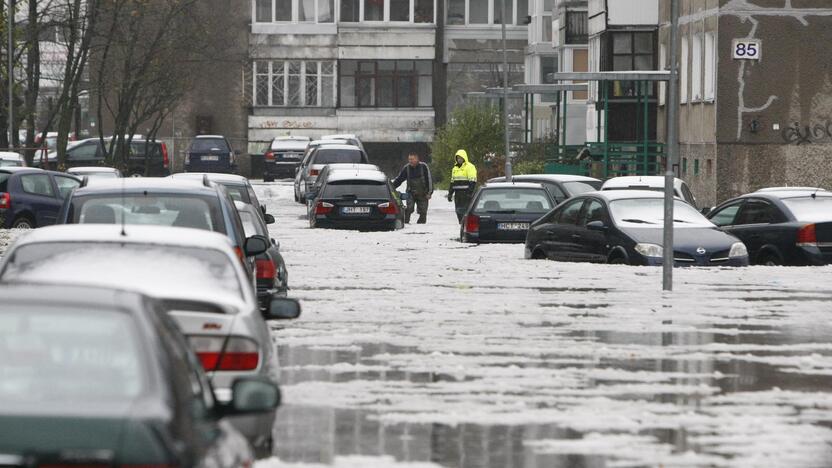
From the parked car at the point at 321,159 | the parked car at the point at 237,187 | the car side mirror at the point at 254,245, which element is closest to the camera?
the car side mirror at the point at 254,245

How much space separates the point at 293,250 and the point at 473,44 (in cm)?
5881

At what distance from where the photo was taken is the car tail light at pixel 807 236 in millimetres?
25281

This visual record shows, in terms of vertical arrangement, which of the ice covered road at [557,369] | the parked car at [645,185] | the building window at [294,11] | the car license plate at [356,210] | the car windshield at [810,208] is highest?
the building window at [294,11]

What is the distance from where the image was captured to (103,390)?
5734 mm

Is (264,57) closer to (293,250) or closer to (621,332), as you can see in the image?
(293,250)

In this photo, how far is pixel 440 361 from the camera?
46.5 ft

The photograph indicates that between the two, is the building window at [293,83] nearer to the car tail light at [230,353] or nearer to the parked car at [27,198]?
the parked car at [27,198]

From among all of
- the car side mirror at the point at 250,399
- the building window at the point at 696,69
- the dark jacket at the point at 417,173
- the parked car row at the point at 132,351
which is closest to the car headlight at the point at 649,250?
the parked car row at the point at 132,351

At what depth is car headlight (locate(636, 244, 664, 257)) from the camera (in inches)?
949

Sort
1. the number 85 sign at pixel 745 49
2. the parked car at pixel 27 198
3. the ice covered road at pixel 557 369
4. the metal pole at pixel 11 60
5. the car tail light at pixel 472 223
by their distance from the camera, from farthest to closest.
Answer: the metal pole at pixel 11 60 → the number 85 sign at pixel 745 49 → the parked car at pixel 27 198 → the car tail light at pixel 472 223 → the ice covered road at pixel 557 369

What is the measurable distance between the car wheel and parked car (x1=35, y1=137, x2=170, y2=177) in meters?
27.3

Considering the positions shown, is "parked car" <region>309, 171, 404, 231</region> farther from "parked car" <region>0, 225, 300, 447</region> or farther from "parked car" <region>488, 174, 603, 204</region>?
"parked car" <region>0, 225, 300, 447</region>

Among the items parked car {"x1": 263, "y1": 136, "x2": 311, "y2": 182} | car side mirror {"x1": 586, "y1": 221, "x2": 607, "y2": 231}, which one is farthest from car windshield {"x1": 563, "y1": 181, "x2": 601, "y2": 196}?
parked car {"x1": 263, "y1": 136, "x2": 311, "y2": 182}

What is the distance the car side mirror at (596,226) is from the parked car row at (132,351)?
50.0 feet
